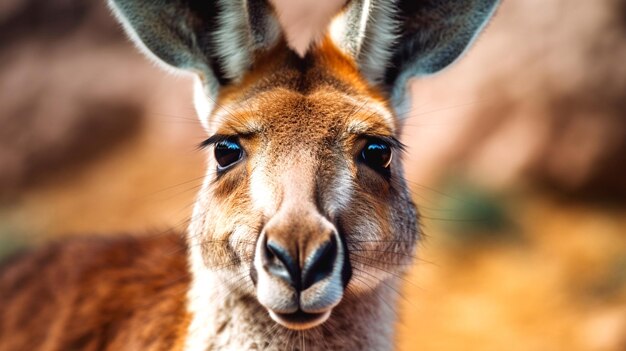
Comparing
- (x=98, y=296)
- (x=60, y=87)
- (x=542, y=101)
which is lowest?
(x=60, y=87)

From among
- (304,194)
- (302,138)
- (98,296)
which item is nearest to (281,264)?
(304,194)

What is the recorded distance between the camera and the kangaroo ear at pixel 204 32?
159 inches

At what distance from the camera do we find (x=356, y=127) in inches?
143

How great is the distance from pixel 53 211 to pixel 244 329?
8.55 m

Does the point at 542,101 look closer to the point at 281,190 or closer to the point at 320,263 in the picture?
the point at 281,190

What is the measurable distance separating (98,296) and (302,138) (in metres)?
2.08

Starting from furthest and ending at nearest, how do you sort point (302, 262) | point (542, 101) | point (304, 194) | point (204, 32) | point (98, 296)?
point (542, 101) → point (98, 296) → point (204, 32) → point (304, 194) → point (302, 262)

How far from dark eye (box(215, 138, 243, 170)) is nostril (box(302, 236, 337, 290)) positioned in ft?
2.83

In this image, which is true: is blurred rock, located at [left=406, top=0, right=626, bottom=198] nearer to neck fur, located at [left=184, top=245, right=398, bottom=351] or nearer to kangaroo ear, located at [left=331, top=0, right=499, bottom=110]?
kangaroo ear, located at [left=331, top=0, right=499, bottom=110]

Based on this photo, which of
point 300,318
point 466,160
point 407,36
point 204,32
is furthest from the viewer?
point 466,160

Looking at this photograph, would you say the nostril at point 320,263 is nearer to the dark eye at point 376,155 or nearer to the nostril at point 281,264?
the nostril at point 281,264

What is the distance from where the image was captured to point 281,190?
3334 millimetres

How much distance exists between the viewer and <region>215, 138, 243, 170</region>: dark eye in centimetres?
371

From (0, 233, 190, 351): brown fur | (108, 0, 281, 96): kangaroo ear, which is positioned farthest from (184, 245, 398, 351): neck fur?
(108, 0, 281, 96): kangaroo ear
